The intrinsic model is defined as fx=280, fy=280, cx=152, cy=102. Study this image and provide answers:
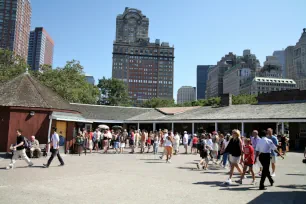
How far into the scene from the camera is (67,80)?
43.3m

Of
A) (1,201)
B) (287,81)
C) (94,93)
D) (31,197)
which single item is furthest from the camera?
(287,81)

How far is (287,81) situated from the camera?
138625 millimetres

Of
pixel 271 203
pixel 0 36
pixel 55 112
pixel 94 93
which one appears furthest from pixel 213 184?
pixel 0 36

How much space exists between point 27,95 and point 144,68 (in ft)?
434

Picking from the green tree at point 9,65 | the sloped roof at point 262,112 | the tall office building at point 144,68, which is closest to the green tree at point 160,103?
the green tree at point 9,65

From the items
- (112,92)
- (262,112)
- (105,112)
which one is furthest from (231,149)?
(112,92)

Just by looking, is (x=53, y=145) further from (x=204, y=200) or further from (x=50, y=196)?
(x=204, y=200)

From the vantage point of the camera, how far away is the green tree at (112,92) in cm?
7638

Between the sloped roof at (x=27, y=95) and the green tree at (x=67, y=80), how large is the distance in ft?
74.1

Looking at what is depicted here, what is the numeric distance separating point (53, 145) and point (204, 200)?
7253 millimetres

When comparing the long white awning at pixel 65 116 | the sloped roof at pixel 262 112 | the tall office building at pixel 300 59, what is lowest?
the long white awning at pixel 65 116

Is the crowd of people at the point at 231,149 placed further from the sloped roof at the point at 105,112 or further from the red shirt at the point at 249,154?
the sloped roof at the point at 105,112

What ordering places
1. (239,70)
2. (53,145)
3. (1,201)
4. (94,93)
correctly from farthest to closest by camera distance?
(239,70), (94,93), (53,145), (1,201)

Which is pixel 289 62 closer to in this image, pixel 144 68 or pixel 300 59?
pixel 300 59
